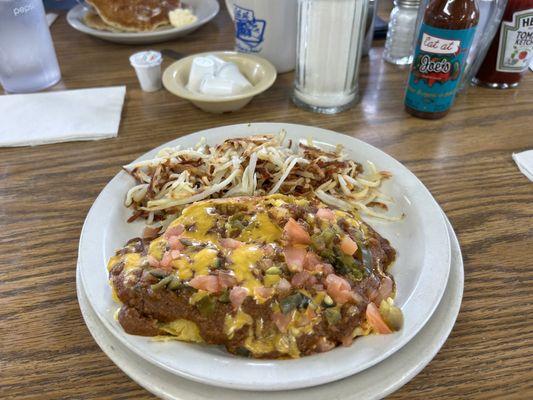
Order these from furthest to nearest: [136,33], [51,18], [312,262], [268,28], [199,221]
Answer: [51,18]
[136,33]
[268,28]
[199,221]
[312,262]

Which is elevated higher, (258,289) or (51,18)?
(258,289)

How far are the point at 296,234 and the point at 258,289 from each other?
15 centimetres

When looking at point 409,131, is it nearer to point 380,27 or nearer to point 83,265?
point 380,27

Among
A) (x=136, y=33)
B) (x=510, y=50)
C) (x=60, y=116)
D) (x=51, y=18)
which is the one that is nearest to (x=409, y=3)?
(x=510, y=50)

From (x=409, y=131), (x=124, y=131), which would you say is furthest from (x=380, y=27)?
(x=124, y=131)

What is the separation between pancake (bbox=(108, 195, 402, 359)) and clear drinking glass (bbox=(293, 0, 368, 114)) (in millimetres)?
776

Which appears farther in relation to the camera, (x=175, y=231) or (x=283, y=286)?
(x=175, y=231)

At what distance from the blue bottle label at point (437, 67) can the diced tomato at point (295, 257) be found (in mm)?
855

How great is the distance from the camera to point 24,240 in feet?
3.67

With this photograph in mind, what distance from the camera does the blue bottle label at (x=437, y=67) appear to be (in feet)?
4.31

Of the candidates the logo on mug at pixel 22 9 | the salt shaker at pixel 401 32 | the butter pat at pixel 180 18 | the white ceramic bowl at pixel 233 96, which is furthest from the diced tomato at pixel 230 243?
the butter pat at pixel 180 18

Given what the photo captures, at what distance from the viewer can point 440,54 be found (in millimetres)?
1345

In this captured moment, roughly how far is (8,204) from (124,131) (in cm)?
45

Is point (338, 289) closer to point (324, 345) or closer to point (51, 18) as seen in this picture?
point (324, 345)
